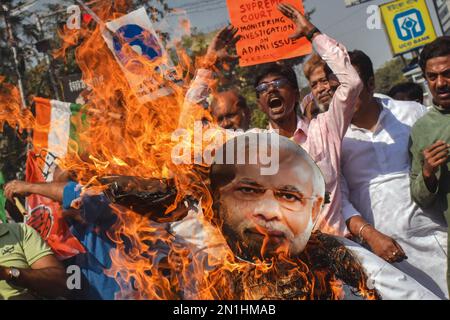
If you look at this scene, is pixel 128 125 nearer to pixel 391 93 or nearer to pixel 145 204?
pixel 145 204

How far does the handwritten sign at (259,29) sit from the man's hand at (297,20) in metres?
0.30

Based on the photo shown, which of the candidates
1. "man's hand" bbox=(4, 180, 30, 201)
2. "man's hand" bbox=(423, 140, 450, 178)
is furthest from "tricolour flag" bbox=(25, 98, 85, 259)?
"man's hand" bbox=(423, 140, 450, 178)

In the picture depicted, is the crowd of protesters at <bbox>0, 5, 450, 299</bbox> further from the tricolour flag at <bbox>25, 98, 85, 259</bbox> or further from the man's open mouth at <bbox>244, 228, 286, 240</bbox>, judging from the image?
the man's open mouth at <bbox>244, 228, 286, 240</bbox>

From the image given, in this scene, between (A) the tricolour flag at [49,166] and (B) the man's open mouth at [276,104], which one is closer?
(B) the man's open mouth at [276,104]

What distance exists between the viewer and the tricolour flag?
4.15 m

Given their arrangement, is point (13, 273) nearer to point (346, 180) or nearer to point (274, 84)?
point (274, 84)

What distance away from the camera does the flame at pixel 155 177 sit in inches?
114

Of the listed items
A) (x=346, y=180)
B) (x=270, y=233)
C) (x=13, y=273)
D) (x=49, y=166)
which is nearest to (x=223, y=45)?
(x=346, y=180)

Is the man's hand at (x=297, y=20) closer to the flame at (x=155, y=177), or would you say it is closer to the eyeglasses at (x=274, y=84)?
the eyeglasses at (x=274, y=84)

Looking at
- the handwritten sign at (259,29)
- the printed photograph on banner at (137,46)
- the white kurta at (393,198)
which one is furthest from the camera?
the printed photograph on banner at (137,46)

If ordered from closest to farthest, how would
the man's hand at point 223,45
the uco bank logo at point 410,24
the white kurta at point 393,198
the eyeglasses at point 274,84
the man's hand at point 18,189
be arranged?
1. the white kurta at point 393,198
2. the eyeglasses at point 274,84
3. the man's hand at point 223,45
4. the man's hand at point 18,189
5. the uco bank logo at point 410,24

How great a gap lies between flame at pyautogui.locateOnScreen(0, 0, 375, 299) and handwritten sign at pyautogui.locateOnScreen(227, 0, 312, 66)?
438 millimetres

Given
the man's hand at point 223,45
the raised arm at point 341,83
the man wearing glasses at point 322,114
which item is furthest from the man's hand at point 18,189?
the raised arm at point 341,83

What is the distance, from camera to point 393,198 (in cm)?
339
